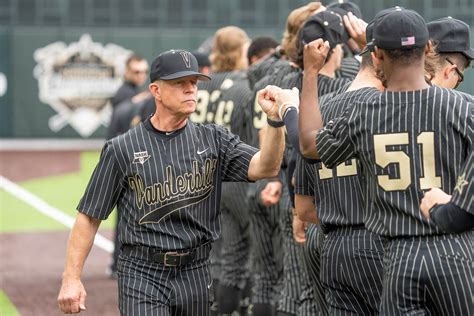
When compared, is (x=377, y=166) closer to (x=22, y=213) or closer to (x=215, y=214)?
(x=215, y=214)

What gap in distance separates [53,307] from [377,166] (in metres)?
6.35

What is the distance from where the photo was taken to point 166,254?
6.07 meters

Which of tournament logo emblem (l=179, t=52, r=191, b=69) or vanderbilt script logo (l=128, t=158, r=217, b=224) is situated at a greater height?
tournament logo emblem (l=179, t=52, r=191, b=69)

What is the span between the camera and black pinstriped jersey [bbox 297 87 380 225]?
5.80 meters

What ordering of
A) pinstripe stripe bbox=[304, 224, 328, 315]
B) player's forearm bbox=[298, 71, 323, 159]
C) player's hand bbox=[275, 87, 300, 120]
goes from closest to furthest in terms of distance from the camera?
player's forearm bbox=[298, 71, 323, 159] < player's hand bbox=[275, 87, 300, 120] < pinstripe stripe bbox=[304, 224, 328, 315]

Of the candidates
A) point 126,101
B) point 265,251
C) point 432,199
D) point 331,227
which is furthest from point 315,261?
point 126,101

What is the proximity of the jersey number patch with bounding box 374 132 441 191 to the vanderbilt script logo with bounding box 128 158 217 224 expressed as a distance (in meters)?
1.47

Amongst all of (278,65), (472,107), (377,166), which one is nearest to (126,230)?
(377,166)

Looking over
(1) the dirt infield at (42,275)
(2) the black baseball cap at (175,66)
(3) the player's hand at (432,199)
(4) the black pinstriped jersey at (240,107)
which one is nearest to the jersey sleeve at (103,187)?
(2) the black baseball cap at (175,66)

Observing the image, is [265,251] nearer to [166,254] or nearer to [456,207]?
[166,254]

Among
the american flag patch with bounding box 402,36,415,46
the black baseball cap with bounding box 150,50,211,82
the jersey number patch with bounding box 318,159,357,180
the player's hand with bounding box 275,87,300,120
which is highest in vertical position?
the american flag patch with bounding box 402,36,415,46

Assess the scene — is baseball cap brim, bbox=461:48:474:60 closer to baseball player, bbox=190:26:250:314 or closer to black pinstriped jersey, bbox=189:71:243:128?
baseball player, bbox=190:26:250:314

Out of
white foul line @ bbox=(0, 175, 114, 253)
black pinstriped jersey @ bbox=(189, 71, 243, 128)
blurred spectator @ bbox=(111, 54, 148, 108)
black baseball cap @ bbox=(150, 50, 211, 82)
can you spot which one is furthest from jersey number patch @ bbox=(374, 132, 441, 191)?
white foul line @ bbox=(0, 175, 114, 253)

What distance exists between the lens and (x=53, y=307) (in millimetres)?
10773
